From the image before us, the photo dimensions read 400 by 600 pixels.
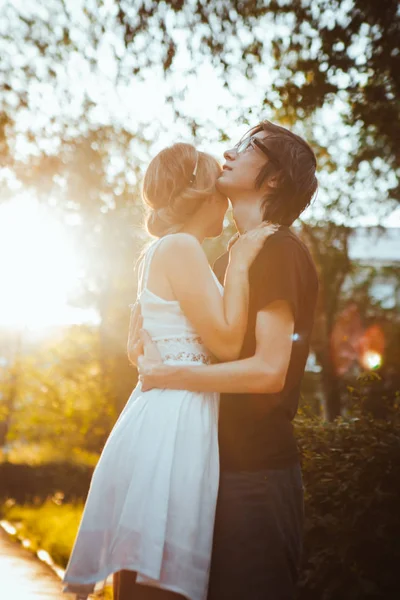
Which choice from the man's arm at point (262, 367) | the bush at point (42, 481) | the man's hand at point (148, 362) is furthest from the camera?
the bush at point (42, 481)

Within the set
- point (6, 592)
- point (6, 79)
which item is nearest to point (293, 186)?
point (6, 592)

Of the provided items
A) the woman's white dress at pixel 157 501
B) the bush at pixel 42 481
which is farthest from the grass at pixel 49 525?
the woman's white dress at pixel 157 501

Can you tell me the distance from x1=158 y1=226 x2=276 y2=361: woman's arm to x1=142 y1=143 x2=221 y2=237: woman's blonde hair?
211 millimetres

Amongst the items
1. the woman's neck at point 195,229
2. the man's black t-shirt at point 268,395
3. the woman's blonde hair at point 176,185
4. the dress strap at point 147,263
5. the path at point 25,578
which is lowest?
the path at point 25,578

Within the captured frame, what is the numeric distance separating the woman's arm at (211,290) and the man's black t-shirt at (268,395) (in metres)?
0.04

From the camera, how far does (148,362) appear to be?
285 centimetres

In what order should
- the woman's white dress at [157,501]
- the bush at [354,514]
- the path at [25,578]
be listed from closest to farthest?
the woman's white dress at [157,501]
the bush at [354,514]
the path at [25,578]

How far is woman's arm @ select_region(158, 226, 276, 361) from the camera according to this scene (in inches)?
106

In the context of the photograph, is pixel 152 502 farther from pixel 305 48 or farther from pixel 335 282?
pixel 335 282

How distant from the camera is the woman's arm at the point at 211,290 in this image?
269 centimetres

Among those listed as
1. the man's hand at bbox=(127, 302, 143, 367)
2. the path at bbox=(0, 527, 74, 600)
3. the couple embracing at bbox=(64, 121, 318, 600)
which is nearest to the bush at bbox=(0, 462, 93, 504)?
the path at bbox=(0, 527, 74, 600)

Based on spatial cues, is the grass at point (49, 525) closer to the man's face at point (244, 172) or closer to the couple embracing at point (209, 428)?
the couple embracing at point (209, 428)

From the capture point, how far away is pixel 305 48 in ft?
21.9

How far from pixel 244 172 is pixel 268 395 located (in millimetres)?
948
